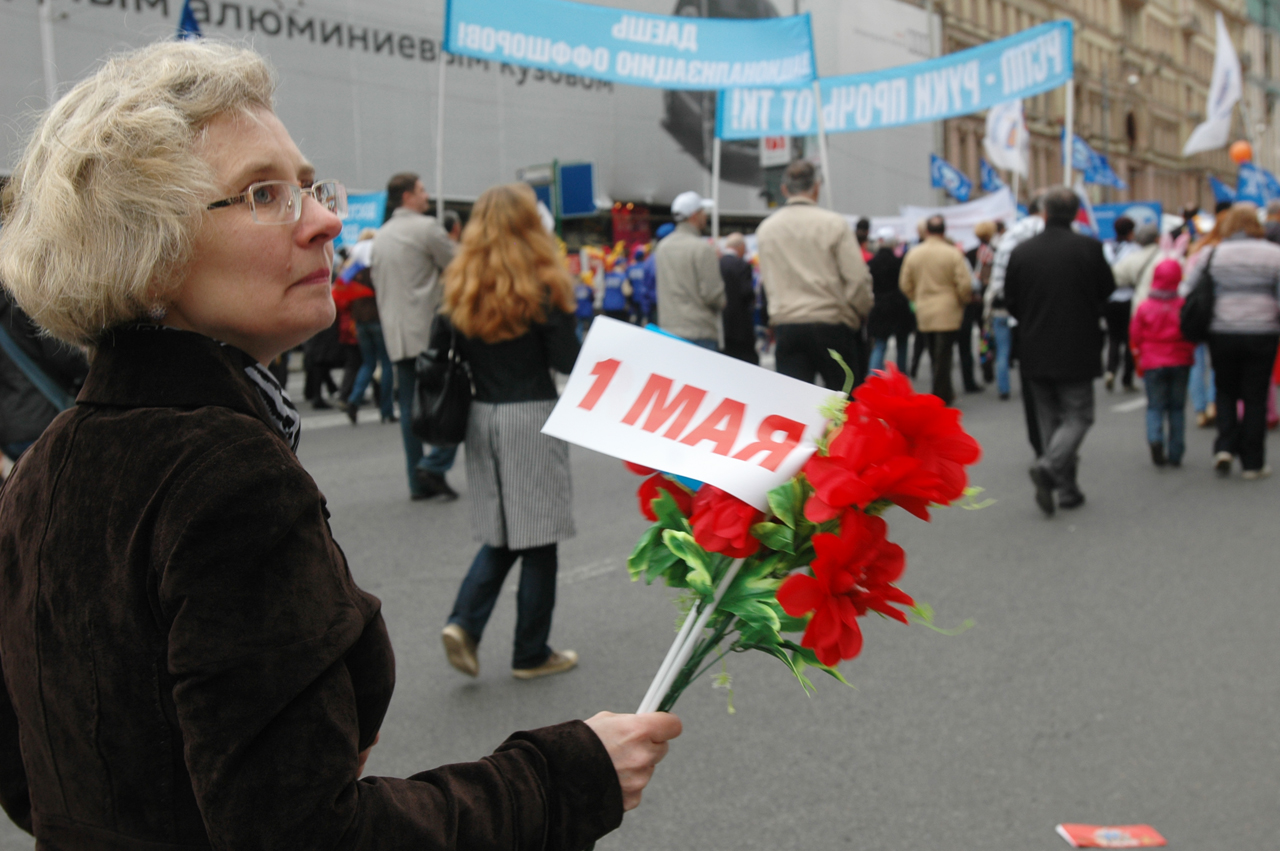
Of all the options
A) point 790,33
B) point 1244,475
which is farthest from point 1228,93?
point 1244,475

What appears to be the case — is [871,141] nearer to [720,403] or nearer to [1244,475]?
[1244,475]

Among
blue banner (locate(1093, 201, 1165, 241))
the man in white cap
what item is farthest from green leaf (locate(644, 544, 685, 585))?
blue banner (locate(1093, 201, 1165, 241))

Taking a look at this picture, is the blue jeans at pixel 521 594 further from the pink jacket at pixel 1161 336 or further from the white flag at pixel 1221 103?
the white flag at pixel 1221 103

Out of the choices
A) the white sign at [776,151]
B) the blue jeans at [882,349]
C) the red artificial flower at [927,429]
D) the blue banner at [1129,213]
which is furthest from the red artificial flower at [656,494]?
the white sign at [776,151]

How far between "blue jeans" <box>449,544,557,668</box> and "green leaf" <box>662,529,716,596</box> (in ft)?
8.46

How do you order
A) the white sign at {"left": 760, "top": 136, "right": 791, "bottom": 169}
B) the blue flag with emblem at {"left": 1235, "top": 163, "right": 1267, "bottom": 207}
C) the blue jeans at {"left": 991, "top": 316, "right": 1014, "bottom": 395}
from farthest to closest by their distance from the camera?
the white sign at {"left": 760, "top": 136, "right": 791, "bottom": 169} < the blue flag with emblem at {"left": 1235, "top": 163, "right": 1267, "bottom": 207} < the blue jeans at {"left": 991, "top": 316, "right": 1014, "bottom": 395}

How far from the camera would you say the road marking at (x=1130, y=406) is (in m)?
10.4

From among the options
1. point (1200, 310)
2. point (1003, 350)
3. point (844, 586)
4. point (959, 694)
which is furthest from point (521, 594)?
point (1003, 350)

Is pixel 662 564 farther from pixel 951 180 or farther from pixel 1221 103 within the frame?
pixel 951 180

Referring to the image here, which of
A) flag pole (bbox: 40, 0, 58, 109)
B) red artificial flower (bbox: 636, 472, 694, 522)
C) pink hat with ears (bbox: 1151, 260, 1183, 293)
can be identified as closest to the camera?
red artificial flower (bbox: 636, 472, 694, 522)

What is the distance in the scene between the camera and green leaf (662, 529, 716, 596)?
1.35 metres

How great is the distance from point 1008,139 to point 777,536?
19890mm

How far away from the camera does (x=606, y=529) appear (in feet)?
20.6

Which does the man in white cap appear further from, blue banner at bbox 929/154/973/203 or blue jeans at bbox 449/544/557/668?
blue banner at bbox 929/154/973/203
